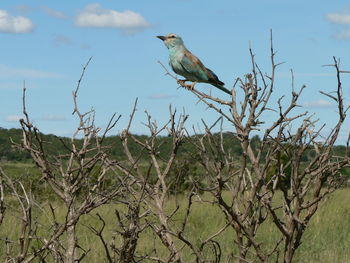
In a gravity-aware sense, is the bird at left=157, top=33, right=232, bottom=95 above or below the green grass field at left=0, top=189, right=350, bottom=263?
above

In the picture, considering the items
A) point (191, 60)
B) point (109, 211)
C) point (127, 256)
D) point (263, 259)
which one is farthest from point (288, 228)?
point (109, 211)

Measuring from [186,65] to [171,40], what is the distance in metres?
0.68

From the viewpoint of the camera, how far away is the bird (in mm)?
6715

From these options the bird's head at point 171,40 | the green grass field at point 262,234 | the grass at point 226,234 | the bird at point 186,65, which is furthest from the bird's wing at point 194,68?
the green grass field at point 262,234

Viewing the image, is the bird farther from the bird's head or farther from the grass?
the grass

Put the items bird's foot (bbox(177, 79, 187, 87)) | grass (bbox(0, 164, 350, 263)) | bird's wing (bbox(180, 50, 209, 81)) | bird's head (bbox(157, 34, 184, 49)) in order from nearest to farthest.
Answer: bird's foot (bbox(177, 79, 187, 87))
grass (bbox(0, 164, 350, 263))
bird's wing (bbox(180, 50, 209, 81))
bird's head (bbox(157, 34, 184, 49))

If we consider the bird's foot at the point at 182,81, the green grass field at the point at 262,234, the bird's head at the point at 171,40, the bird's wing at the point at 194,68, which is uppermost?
the bird's head at the point at 171,40

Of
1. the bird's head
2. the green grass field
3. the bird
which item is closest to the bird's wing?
the bird

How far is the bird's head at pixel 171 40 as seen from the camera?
23.8 feet

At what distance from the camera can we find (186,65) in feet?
22.1

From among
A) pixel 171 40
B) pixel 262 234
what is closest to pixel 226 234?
pixel 262 234

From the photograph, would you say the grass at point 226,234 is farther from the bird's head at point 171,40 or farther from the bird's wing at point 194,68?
the bird's head at point 171,40

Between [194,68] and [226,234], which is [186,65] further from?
[226,234]

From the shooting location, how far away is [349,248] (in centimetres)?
706
